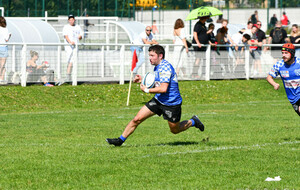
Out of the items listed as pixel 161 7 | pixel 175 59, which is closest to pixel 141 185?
pixel 175 59

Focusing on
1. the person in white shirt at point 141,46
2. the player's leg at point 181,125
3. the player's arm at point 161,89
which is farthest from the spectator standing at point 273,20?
the player's arm at point 161,89

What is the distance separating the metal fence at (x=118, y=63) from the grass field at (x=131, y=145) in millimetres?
511

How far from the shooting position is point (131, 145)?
1073 cm

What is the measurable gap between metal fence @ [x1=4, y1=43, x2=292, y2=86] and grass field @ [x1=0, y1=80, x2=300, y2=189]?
511mm

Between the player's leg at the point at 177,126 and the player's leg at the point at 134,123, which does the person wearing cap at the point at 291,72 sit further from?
the player's leg at the point at 134,123

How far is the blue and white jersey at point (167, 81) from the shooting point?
32.7 ft

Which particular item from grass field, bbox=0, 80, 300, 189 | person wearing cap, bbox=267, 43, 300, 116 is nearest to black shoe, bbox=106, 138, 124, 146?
grass field, bbox=0, 80, 300, 189

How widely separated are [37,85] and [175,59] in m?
4.87

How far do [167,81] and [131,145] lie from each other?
147cm

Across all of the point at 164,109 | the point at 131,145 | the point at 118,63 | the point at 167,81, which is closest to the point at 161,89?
the point at 167,81

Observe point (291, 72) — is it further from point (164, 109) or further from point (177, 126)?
point (164, 109)

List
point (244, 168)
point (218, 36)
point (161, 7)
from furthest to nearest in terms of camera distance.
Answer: point (161, 7), point (218, 36), point (244, 168)

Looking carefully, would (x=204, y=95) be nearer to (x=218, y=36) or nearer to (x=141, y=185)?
(x=218, y=36)

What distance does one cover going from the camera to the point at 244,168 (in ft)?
27.3
